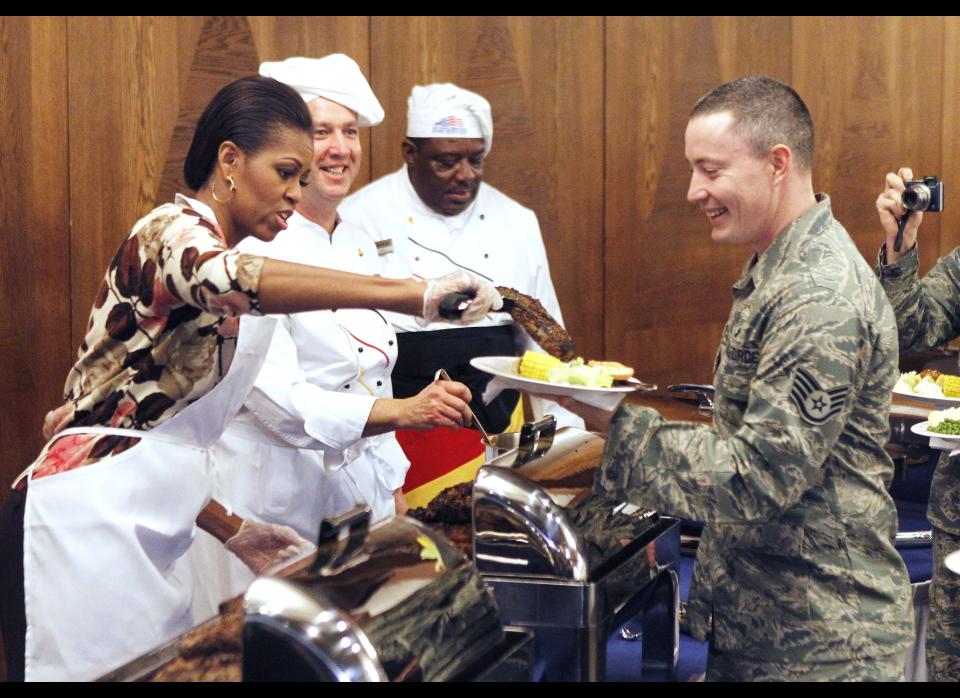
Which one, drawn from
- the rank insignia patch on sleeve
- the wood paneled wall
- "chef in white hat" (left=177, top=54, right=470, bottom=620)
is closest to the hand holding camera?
"chef in white hat" (left=177, top=54, right=470, bottom=620)

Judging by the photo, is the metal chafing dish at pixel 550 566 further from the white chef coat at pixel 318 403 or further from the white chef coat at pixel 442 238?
the white chef coat at pixel 442 238

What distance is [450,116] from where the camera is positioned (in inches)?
148

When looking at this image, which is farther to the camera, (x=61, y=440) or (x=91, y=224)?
(x=91, y=224)

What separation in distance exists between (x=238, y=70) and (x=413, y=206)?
3.17 ft

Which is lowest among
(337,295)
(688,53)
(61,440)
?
(61,440)

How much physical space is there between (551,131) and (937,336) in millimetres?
2542

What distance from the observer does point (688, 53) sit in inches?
219

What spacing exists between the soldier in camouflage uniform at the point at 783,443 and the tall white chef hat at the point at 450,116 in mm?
1885

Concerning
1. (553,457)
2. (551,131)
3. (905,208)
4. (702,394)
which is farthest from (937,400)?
(551,131)

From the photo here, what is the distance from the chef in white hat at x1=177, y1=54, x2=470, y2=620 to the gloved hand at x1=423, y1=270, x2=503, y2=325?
518 millimetres

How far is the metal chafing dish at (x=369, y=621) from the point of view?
4.80 ft

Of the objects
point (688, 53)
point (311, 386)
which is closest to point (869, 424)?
point (311, 386)

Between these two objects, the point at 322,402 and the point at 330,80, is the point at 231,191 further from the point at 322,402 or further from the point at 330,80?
the point at 330,80
